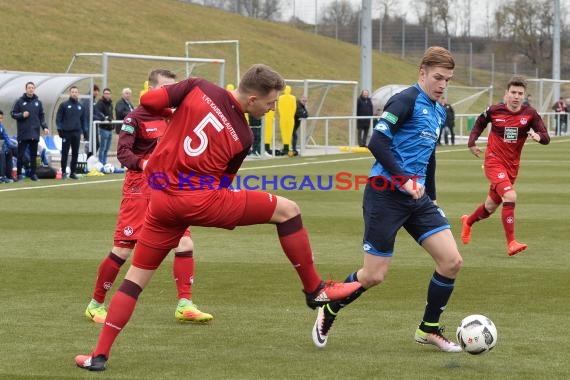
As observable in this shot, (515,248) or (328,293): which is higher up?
(328,293)

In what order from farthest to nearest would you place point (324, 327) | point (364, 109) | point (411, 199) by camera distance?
point (364, 109)
point (324, 327)
point (411, 199)

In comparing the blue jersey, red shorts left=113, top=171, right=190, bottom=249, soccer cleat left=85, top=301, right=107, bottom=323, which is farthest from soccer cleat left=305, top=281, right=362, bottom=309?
soccer cleat left=85, top=301, right=107, bottom=323

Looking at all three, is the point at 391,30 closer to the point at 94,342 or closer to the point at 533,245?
the point at 533,245

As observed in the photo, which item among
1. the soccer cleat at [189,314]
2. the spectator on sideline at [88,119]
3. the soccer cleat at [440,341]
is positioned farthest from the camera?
the spectator on sideline at [88,119]

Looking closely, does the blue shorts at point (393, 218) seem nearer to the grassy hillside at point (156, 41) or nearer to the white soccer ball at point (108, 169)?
the white soccer ball at point (108, 169)

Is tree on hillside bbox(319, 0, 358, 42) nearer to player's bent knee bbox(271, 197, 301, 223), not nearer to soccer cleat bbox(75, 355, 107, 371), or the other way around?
player's bent knee bbox(271, 197, 301, 223)

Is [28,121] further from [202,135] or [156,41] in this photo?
[156,41]

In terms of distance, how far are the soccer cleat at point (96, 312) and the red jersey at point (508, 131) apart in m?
5.43

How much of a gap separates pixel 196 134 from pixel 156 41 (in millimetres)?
55618

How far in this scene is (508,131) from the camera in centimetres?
1183

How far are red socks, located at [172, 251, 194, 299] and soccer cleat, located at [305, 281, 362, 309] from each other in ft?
5.12

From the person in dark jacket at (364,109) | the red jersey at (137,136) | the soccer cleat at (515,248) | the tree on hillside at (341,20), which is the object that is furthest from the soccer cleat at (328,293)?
the tree on hillside at (341,20)

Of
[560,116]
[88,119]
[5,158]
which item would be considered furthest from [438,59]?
[560,116]

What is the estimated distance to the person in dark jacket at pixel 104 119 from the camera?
24.3 m
